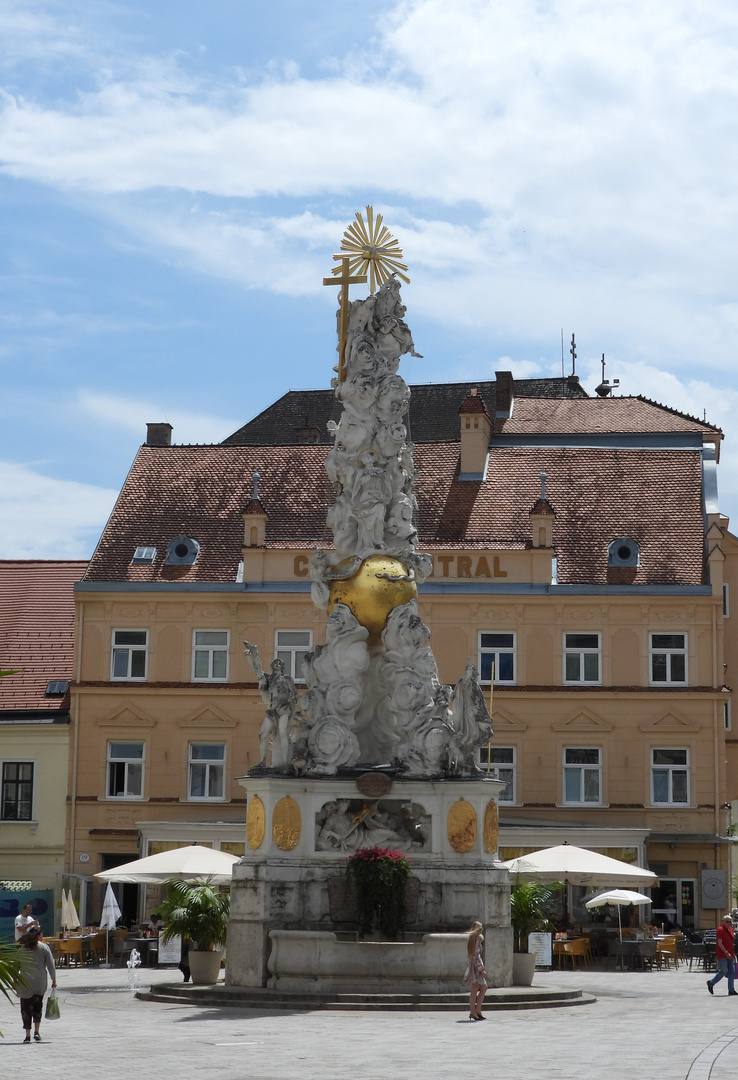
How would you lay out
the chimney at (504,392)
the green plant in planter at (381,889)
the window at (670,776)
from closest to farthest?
the green plant in planter at (381,889)
the window at (670,776)
the chimney at (504,392)

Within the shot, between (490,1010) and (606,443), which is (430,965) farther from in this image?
(606,443)

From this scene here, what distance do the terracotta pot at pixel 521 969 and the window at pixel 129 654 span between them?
22038mm

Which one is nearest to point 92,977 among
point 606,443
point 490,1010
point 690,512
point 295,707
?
point 295,707

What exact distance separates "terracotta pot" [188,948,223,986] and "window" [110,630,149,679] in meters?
20.7

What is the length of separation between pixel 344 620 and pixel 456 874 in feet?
13.7

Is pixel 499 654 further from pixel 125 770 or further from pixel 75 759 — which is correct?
pixel 75 759

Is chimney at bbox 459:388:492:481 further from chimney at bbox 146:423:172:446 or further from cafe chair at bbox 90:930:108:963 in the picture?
cafe chair at bbox 90:930:108:963

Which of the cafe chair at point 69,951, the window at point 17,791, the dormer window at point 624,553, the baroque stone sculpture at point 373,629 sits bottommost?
the cafe chair at point 69,951

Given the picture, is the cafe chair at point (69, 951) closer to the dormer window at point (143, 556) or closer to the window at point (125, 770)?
the window at point (125, 770)

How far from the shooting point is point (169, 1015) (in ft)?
74.5

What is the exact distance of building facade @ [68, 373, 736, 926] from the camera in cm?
4478

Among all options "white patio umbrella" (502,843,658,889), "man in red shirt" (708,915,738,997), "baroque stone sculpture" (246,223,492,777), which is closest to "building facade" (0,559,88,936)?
"white patio umbrella" (502,843,658,889)

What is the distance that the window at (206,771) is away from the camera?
151 feet

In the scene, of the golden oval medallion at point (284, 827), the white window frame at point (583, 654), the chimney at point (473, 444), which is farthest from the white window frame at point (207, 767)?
the golden oval medallion at point (284, 827)
